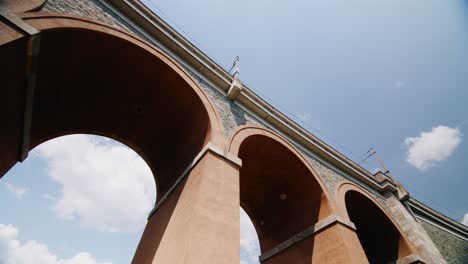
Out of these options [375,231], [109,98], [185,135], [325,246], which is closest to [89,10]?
[109,98]

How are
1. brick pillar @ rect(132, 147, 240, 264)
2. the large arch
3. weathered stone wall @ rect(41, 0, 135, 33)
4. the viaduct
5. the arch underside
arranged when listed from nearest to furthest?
brick pillar @ rect(132, 147, 240, 264), the viaduct, weathered stone wall @ rect(41, 0, 135, 33), the large arch, the arch underside

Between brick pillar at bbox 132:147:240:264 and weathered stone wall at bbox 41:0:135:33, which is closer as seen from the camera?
brick pillar at bbox 132:147:240:264

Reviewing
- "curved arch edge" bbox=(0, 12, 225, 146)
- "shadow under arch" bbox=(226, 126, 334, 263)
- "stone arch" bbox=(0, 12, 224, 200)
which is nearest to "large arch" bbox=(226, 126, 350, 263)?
"shadow under arch" bbox=(226, 126, 334, 263)

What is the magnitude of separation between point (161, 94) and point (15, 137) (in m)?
3.58

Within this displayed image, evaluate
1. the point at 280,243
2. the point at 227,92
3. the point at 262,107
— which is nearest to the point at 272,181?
the point at 280,243

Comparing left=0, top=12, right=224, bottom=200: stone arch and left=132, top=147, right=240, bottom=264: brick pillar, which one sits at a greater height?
left=0, top=12, right=224, bottom=200: stone arch

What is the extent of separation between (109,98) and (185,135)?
8.25ft

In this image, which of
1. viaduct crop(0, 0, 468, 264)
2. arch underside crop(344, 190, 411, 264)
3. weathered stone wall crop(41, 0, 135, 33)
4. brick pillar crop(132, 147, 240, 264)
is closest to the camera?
brick pillar crop(132, 147, 240, 264)

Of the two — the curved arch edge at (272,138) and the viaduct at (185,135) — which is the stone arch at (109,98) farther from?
the curved arch edge at (272,138)

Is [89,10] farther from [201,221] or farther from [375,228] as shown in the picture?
[375,228]

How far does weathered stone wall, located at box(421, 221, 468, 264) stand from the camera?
41.9 ft

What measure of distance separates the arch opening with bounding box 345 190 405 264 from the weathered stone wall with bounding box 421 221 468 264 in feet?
11.3

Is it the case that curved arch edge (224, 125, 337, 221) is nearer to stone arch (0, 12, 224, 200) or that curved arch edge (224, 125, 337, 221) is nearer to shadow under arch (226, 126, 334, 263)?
shadow under arch (226, 126, 334, 263)

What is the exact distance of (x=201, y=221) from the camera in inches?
186
